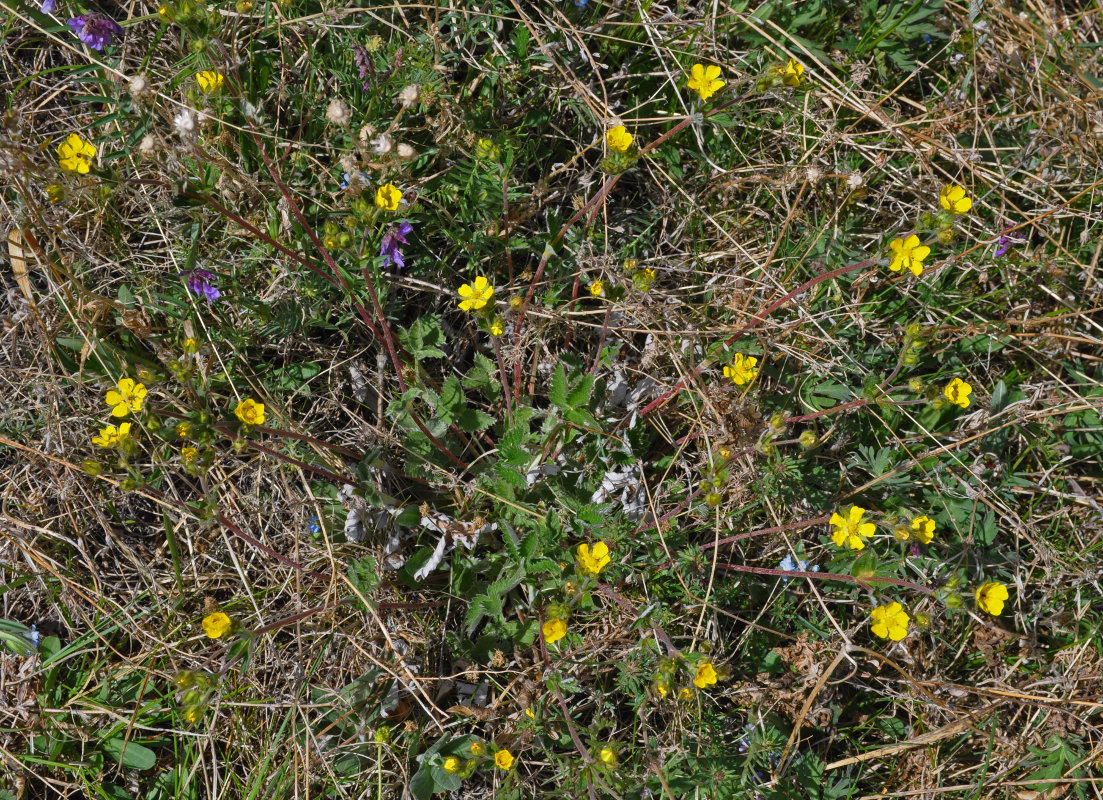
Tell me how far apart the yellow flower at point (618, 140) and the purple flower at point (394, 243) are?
3.11 ft

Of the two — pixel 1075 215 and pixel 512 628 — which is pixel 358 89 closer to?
pixel 512 628

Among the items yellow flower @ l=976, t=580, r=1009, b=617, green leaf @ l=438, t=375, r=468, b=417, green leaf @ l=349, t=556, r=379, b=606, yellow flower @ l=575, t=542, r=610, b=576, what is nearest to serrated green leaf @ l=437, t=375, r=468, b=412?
green leaf @ l=438, t=375, r=468, b=417

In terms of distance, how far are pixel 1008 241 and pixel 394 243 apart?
2512mm

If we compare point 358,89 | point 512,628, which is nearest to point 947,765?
point 512,628

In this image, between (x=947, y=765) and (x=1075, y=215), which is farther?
(x=1075, y=215)

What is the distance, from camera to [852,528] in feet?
8.86

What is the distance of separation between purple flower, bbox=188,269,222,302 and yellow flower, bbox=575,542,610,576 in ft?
5.64

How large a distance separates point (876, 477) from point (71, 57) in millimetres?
3615

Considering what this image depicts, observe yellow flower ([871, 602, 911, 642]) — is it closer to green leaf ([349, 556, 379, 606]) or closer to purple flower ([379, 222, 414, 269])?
green leaf ([349, 556, 379, 606])

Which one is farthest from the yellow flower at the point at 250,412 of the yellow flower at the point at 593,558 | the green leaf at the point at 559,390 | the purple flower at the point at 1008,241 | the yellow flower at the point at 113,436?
the purple flower at the point at 1008,241

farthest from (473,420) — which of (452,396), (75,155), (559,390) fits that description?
(75,155)

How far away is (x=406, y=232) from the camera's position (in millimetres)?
3209

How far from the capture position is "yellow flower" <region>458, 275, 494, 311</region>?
2.71 m

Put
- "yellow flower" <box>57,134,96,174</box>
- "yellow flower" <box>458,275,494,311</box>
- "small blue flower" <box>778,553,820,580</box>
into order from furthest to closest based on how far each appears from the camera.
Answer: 1. "small blue flower" <box>778,553,820,580</box>
2. "yellow flower" <box>57,134,96,174</box>
3. "yellow flower" <box>458,275,494,311</box>
